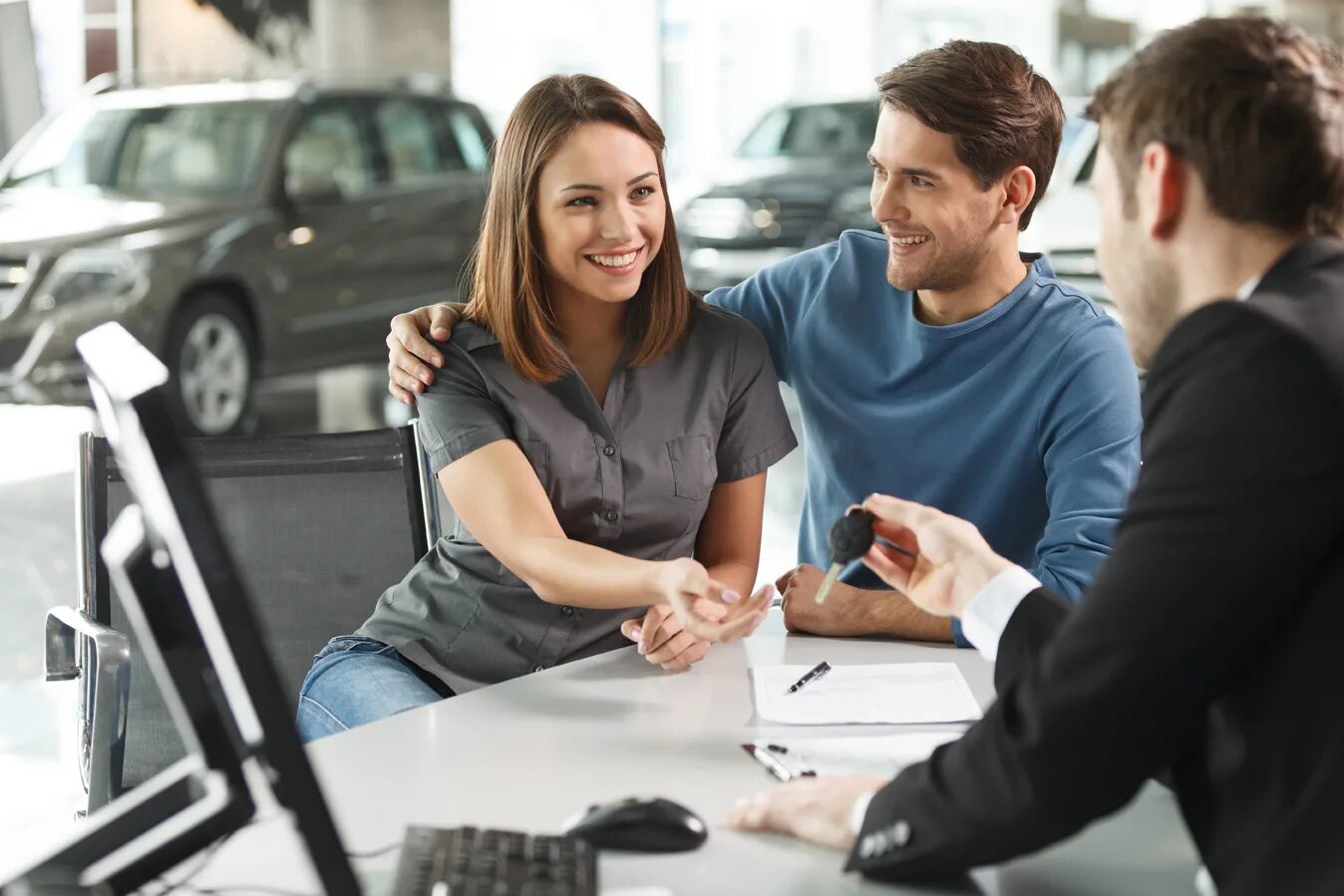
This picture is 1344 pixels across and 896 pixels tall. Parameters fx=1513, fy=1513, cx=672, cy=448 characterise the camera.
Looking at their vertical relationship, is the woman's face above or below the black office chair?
above

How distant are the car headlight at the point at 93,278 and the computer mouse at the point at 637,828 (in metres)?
4.82

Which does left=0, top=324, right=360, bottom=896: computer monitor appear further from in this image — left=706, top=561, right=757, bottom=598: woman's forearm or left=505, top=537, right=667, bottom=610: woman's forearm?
left=706, top=561, right=757, bottom=598: woman's forearm

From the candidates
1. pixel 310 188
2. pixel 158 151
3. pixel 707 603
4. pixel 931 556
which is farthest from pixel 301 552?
pixel 158 151

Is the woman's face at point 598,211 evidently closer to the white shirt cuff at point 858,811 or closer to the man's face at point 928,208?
the man's face at point 928,208

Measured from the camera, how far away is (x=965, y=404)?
6.76 ft

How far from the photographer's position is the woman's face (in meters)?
1.95

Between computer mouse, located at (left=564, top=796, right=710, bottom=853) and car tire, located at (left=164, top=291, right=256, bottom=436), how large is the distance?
15.9ft

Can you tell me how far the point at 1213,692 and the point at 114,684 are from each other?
1.30 m

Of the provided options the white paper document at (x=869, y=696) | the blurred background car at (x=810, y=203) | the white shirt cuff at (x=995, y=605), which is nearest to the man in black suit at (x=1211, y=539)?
the white shirt cuff at (x=995, y=605)

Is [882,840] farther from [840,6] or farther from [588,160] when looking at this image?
[840,6]

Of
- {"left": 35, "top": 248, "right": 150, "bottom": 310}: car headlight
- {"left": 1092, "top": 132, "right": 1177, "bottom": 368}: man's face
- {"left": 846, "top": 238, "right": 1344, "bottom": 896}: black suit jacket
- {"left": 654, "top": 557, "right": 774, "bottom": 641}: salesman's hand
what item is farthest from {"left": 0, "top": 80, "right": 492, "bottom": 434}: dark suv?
{"left": 846, "top": 238, "right": 1344, "bottom": 896}: black suit jacket

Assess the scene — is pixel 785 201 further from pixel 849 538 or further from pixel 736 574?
pixel 849 538

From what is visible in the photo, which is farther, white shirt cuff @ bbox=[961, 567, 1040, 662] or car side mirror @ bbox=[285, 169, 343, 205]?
car side mirror @ bbox=[285, 169, 343, 205]

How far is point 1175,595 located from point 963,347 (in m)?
1.11
